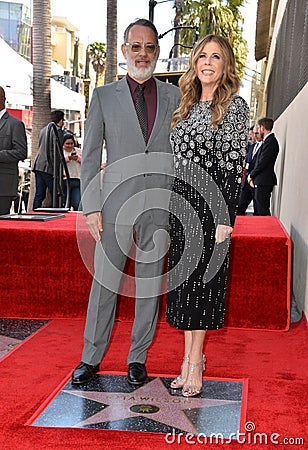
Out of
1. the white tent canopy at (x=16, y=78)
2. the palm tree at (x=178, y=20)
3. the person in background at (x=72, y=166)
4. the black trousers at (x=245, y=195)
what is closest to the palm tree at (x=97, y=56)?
the palm tree at (x=178, y=20)

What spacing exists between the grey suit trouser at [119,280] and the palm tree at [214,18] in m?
30.1

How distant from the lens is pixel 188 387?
4.05 meters

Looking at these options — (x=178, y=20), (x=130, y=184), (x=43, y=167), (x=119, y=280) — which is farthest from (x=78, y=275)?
(x=178, y=20)

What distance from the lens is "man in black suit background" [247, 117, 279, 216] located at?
427 inches

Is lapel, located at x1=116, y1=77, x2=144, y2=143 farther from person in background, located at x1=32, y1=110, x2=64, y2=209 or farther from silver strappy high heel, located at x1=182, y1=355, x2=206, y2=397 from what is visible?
person in background, located at x1=32, y1=110, x2=64, y2=209

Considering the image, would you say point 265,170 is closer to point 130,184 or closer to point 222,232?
point 130,184

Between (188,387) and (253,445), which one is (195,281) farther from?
(253,445)

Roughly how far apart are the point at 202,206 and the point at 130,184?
0.46m

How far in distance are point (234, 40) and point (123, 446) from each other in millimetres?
35483

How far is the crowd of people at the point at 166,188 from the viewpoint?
3852mm

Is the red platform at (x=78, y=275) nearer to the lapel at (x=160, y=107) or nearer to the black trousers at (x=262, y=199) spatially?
the lapel at (x=160, y=107)

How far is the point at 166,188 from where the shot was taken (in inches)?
164

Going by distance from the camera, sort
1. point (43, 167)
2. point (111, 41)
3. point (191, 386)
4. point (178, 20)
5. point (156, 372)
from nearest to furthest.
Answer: point (191, 386) → point (156, 372) → point (43, 167) → point (111, 41) → point (178, 20)

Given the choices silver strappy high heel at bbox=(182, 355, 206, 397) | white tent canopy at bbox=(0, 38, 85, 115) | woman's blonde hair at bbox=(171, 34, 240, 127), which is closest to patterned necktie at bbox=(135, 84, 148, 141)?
woman's blonde hair at bbox=(171, 34, 240, 127)
